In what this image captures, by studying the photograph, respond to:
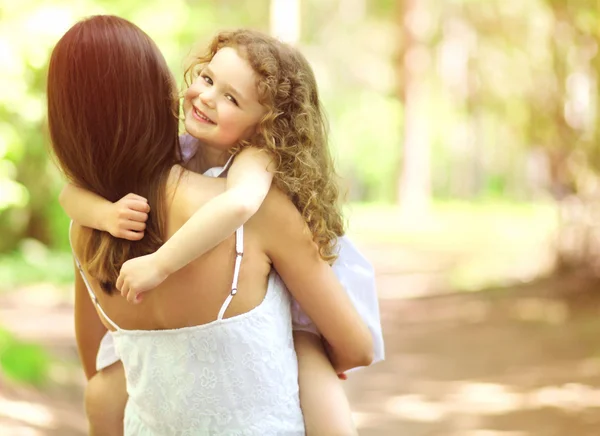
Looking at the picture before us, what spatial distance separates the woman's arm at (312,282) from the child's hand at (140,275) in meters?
0.20

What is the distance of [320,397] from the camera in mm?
1741

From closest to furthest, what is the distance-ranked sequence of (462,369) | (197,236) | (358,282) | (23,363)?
(197,236)
(358,282)
(23,363)
(462,369)

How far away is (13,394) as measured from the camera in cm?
524

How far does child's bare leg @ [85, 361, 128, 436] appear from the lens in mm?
2012

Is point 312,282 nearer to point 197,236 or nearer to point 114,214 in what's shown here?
point 197,236

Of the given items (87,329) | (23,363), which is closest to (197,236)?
(87,329)

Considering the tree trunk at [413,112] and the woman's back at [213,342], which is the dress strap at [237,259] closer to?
the woman's back at [213,342]

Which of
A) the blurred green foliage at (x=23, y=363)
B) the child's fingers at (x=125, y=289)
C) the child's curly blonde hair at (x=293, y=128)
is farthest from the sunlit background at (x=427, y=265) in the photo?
the child's fingers at (x=125, y=289)

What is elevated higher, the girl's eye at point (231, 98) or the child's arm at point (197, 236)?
the girl's eye at point (231, 98)

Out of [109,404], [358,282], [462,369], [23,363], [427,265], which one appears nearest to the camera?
[358,282]

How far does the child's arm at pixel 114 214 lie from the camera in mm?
1617

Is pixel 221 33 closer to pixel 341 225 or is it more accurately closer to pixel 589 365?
pixel 341 225

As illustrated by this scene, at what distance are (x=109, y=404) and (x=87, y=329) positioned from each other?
177 mm

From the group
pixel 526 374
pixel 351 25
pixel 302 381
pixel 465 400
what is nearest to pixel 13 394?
pixel 465 400
